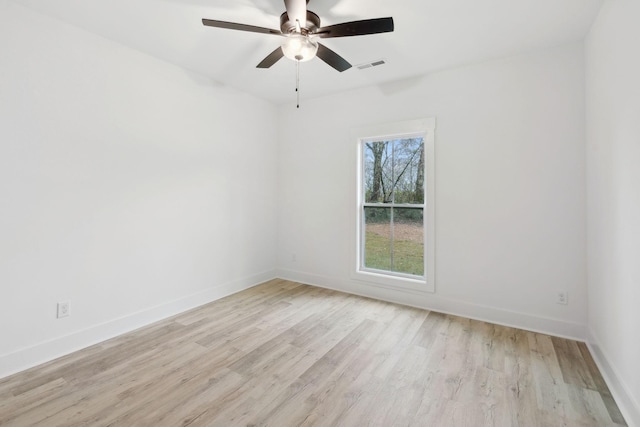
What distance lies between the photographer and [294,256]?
15.1 ft

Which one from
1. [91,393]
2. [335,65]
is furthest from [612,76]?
[91,393]

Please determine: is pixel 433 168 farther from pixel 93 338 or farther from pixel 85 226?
pixel 93 338

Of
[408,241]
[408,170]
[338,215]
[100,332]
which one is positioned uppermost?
[408,170]

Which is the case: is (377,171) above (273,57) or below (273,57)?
below

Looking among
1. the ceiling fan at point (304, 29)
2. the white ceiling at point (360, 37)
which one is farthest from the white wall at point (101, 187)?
the ceiling fan at point (304, 29)

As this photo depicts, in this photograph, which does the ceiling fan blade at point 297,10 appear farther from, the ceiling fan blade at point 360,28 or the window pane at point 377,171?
the window pane at point 377,171

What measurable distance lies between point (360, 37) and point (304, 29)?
73 centimetres

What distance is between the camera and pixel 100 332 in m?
2.69

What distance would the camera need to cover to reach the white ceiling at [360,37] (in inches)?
89.3

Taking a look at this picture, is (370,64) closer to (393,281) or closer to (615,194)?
(615,194)

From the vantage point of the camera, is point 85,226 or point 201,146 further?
point 201,146

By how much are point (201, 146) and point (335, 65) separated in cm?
193

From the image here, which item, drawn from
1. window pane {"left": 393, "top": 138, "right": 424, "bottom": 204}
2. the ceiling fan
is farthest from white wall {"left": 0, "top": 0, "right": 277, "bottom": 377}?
window pane {"left": 393, "top": 138, "right": 424, "bottom": 204}

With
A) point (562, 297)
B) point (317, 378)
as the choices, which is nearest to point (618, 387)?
point (562, 297)
